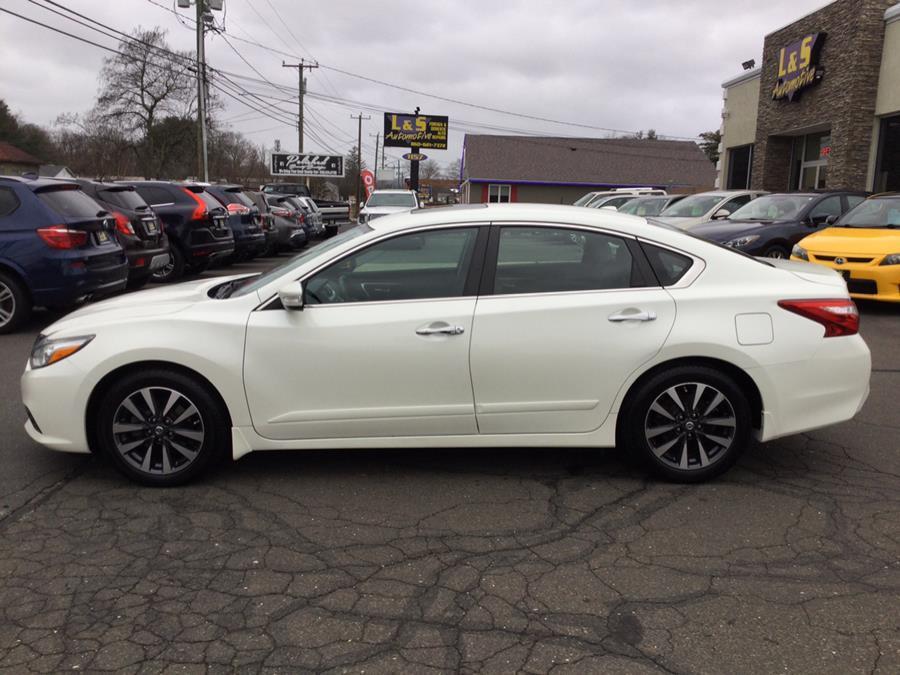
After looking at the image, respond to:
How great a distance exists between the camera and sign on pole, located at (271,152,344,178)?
177 ft

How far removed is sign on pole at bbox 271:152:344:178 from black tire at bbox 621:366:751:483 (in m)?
52.1

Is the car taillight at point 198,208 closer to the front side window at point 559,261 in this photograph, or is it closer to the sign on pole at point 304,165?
the front side window at point 559,261

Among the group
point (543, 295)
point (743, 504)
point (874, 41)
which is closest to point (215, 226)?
point (543, 295)

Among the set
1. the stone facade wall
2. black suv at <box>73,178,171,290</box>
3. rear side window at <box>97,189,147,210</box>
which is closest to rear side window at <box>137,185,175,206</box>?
black suv at <box>73,178,171,290</box>

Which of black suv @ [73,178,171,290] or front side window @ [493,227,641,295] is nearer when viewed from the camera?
front side window @ [493,227,641,295]

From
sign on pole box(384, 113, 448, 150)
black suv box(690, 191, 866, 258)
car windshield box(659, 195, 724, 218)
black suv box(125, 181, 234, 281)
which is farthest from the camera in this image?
sign on pole box(384, 113, 448, 150)

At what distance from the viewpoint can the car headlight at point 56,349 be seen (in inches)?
163

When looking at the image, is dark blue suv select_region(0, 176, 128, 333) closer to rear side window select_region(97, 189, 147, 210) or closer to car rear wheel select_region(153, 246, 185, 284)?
rear side window select_region(97, 189, 147, 210)

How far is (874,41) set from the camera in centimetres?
1845

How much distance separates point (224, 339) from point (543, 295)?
5.73 feet

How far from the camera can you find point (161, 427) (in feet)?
13.7

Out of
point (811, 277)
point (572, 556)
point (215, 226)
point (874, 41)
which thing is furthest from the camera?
point (874, 41)

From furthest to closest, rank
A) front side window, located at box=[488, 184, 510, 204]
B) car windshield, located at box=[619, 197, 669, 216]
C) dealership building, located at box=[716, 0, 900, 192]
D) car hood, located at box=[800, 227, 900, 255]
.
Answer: front side window, located at box=[488, 184, 510, 204], car windshield, located at box=[619, 197, 669, 216], dealership building, located at box=[716, 0, 900, 192], car hood, located at box=[800, 227, 900, 255]

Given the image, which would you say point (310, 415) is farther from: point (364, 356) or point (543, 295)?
point (543, 295)
